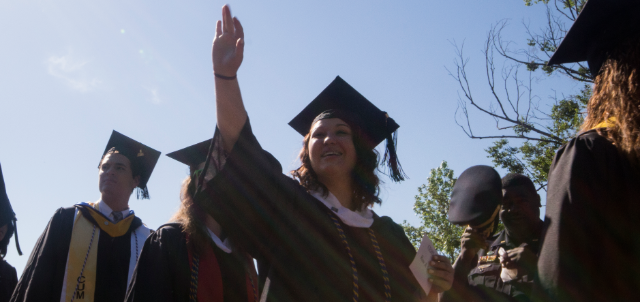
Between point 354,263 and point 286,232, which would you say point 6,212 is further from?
point 354,263

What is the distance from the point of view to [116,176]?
4.74 meters

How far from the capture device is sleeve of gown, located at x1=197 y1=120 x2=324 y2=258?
1.98m

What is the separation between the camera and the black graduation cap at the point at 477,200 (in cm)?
224

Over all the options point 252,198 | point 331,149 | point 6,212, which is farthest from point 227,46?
point 6,212

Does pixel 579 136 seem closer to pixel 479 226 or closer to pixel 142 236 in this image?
pixel 479 226

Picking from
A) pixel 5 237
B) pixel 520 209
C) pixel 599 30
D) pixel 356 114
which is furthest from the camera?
pixel 5 237

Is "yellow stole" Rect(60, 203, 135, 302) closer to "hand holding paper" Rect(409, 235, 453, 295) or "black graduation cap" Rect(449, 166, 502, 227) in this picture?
"hand holding paper" Rect(409, 235, 453, 295)

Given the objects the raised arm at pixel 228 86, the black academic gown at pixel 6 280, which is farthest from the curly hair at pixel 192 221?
the black academic gown at pixel 6 280

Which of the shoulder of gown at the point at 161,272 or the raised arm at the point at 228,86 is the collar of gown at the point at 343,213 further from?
the shoulder of gown at the point at 161,272

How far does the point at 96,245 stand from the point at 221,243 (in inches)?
64.6

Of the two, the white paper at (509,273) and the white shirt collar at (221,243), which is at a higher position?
the white paper at (509,273)

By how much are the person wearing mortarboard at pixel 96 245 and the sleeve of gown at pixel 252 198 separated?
2507 mm

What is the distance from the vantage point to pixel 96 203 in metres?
4.68

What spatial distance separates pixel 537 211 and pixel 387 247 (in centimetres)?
241
